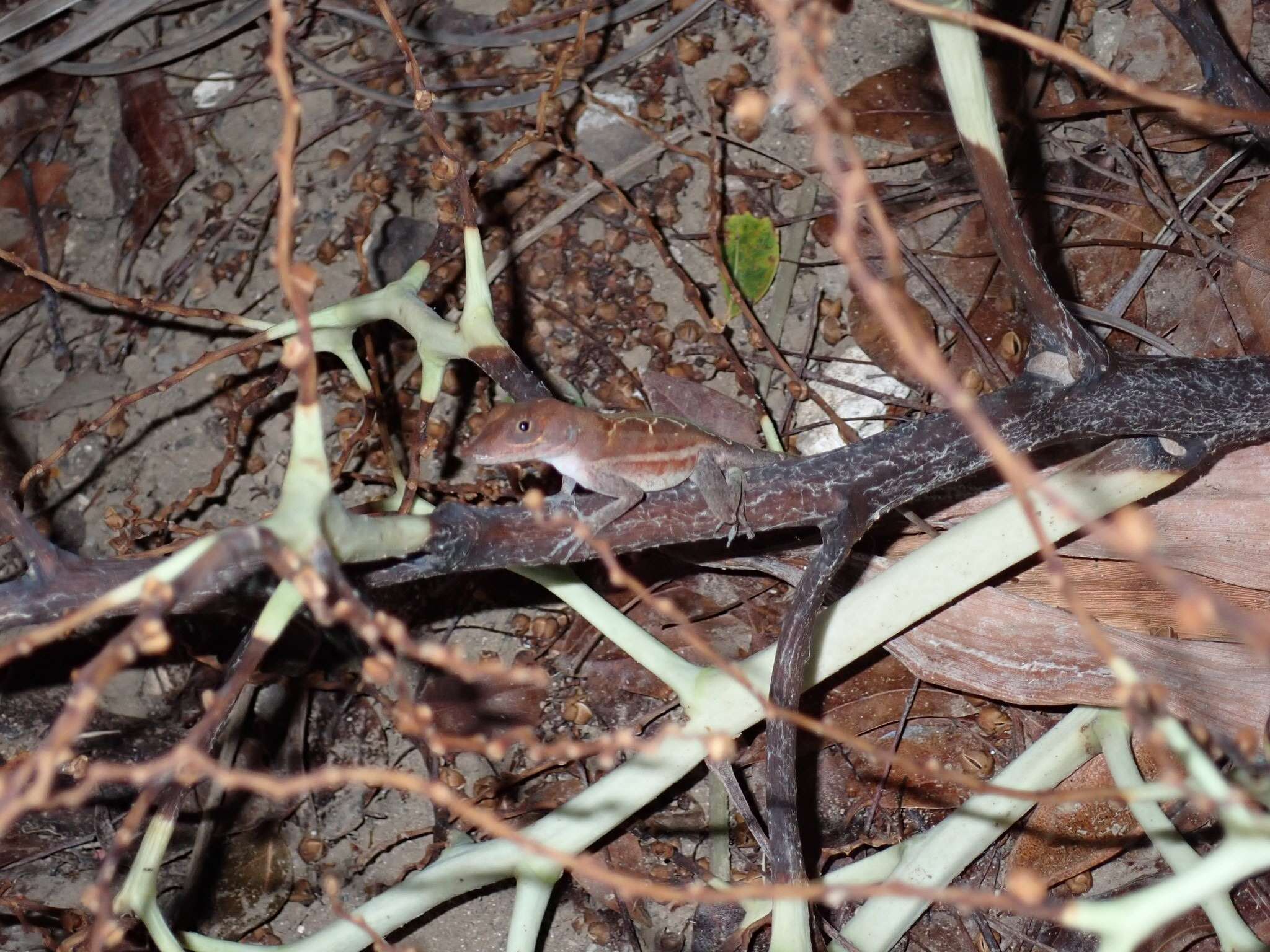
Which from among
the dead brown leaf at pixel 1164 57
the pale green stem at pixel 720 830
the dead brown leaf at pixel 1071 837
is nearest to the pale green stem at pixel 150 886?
the pale green stem at pixel 720 830

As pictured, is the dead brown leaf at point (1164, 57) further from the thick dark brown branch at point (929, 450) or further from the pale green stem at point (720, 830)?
the pale green stem at point (720, 830)

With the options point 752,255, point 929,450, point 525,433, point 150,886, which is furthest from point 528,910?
point 752,255

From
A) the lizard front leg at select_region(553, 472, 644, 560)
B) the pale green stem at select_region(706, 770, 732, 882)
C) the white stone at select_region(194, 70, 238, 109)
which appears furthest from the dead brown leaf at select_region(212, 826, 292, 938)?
the white stone at select_region(194, 70, 238, 109)

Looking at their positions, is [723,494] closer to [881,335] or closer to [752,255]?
[881,335]

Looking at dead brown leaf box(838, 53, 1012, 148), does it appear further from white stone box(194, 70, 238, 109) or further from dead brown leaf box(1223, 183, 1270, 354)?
white stone box(194, 70, 238, 109)

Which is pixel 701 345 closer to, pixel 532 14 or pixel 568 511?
pixel 568 511

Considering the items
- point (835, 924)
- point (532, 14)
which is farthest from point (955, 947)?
point (532, 14)
